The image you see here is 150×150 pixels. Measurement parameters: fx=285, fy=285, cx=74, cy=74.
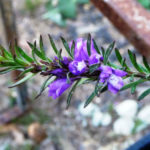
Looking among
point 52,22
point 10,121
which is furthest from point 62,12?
point 10,121

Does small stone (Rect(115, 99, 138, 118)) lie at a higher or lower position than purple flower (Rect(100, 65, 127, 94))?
lower

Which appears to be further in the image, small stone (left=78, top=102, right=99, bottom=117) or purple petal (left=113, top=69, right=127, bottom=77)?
small stone (left=78, top=102, right=99, bottom=117)

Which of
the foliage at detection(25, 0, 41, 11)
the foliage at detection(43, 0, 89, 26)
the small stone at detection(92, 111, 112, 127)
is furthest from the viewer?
the foliage at detection(25, 0, 41, 11)

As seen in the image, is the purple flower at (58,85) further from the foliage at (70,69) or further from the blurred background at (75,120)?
the blurred background at (75,120)

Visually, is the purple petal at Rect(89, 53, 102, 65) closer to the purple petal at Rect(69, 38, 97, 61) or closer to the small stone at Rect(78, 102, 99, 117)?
the purple petal at Rect(69, 38, 97, 61)

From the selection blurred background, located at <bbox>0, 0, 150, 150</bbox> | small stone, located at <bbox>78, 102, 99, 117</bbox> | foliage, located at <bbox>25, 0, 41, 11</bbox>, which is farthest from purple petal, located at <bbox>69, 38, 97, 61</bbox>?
foliage, located at <bbox>25, 0, 41, 11</bbox>

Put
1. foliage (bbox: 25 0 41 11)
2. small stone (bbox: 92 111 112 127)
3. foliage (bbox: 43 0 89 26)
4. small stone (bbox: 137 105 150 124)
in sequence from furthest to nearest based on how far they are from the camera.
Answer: foliage (bbox: 25 0 41 11) → foliage (bbox: 43 0 89 26) → small stone (bbox: 92 111 112 127) → small stone (bbox: 137 105 150 124)

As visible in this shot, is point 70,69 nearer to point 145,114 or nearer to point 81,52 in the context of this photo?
point 81,52

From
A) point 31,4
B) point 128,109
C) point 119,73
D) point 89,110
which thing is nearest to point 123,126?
point 128,109

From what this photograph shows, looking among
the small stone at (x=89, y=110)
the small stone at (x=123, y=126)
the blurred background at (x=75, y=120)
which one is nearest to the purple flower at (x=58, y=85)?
the blurred background at (x=75, y=120)
